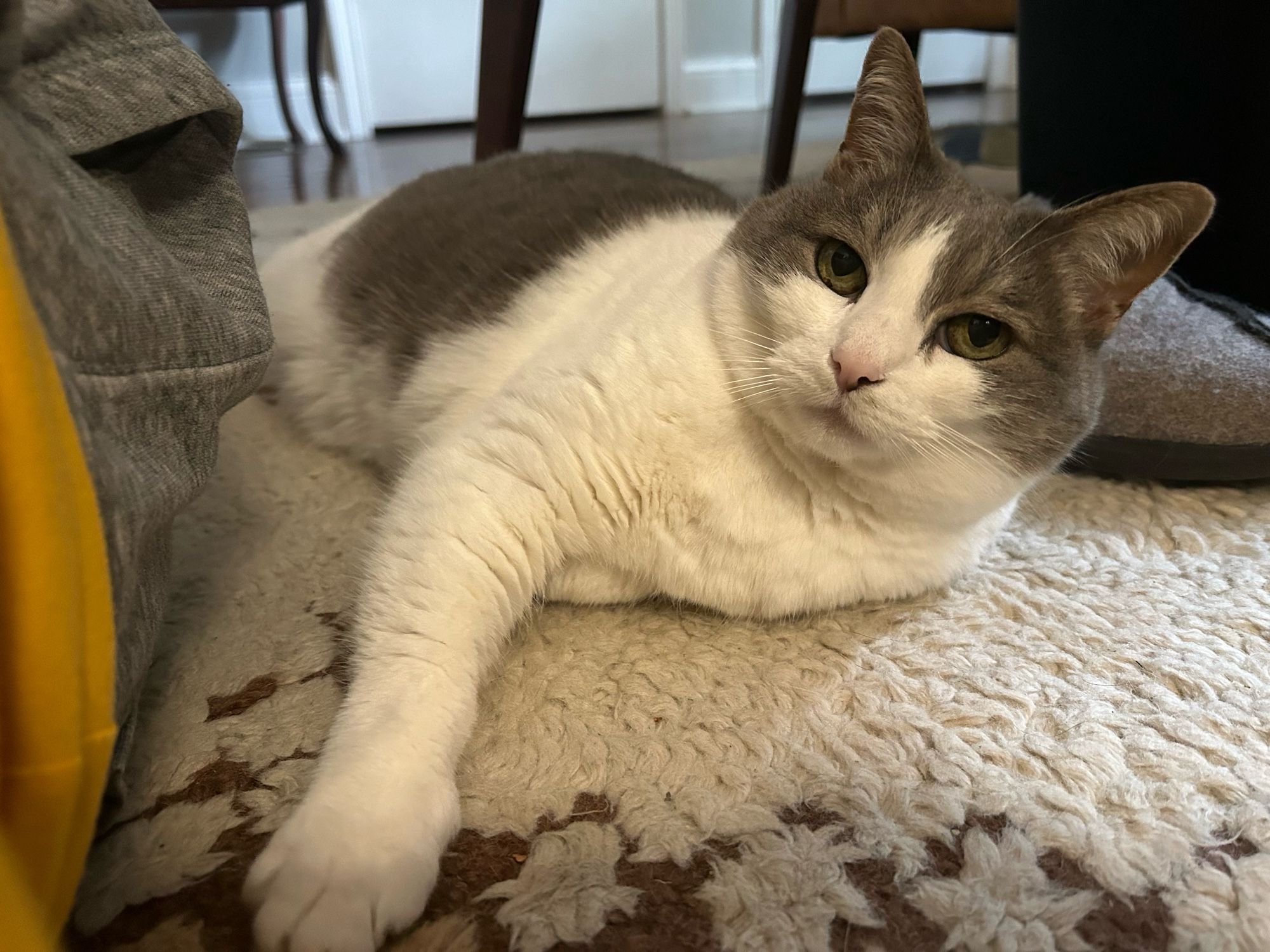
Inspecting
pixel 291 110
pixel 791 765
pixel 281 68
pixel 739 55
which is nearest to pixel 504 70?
pixel 791 765

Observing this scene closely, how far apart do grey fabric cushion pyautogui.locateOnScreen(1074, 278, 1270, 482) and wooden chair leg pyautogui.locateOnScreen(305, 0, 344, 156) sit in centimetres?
403

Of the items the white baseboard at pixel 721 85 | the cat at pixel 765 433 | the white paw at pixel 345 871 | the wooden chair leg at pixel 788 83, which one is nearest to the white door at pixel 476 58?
the white baseboard at pixel 721 85

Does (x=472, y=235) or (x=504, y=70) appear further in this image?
(x=504, y=70)

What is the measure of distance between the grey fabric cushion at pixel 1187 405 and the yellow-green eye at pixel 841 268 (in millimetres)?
671

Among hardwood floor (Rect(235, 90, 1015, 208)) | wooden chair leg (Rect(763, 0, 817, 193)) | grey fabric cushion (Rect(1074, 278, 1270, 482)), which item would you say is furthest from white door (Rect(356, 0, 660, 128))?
grey fabric cushion (Rect(1074, 278, 1270, 482))

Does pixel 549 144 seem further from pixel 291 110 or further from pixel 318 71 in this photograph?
pixel 291 110

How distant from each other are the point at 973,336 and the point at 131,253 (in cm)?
76

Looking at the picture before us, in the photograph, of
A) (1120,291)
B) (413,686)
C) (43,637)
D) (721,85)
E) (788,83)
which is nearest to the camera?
(43,637)

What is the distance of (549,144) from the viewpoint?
4348mm

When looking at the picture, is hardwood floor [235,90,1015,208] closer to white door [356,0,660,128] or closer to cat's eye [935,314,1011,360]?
white door [356,0,660,128]

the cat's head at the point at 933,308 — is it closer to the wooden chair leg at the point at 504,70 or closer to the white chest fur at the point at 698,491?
the white chest fur at the point at 698,491

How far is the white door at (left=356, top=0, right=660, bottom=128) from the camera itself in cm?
475

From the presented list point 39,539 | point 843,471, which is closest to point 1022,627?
point 843,471

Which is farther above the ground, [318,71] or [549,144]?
[318,71]
